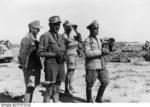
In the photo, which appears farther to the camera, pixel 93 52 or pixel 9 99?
pixel 9 99

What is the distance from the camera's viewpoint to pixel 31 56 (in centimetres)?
721

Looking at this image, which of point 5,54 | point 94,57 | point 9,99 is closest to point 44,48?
point 94,57

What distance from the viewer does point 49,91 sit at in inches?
281

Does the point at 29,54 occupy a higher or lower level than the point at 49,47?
lower

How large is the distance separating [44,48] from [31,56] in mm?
407

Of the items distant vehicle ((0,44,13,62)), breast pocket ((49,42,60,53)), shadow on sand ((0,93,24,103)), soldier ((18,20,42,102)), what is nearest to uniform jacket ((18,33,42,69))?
soldier ((18,20,42,102))

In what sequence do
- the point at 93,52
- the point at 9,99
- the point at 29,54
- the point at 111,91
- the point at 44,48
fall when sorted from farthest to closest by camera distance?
the point at 111,91
the point at 9,99
the point at 93,52
the point at 29,54
the point at 44,48

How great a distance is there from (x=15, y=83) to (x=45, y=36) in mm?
4430

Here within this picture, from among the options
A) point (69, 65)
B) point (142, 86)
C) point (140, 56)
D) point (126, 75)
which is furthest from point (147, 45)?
point (69, 65)

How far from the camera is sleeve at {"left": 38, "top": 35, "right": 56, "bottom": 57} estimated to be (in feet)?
22.7

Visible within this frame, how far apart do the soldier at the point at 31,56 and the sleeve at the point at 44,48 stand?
20 cm

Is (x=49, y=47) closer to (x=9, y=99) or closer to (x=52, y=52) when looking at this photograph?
(x=52, y=52)

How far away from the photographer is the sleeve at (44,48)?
6934 mm

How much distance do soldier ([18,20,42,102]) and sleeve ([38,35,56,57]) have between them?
203 millimetres
